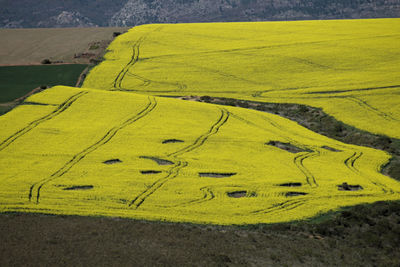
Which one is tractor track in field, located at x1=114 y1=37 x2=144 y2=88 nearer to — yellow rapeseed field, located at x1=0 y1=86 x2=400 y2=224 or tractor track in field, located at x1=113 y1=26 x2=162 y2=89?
tractor track in field, located at x1=113 y1=26 x2=162 y2=89

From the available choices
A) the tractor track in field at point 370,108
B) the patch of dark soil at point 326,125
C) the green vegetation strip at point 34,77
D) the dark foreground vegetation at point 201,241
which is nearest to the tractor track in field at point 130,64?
the green vegetation strip at point 34,77

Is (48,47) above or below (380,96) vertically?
above

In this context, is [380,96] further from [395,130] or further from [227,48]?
[227,48]

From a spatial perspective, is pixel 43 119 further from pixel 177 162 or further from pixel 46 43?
pixel 46 43

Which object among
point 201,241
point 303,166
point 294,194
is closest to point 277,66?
point 303,166

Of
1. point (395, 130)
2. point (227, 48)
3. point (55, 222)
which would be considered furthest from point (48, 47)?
point (55, 222)

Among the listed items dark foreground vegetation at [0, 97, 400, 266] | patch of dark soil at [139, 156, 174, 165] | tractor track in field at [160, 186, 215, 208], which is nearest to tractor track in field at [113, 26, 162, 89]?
patch of dark soil at [139, 156, 174, 165]
